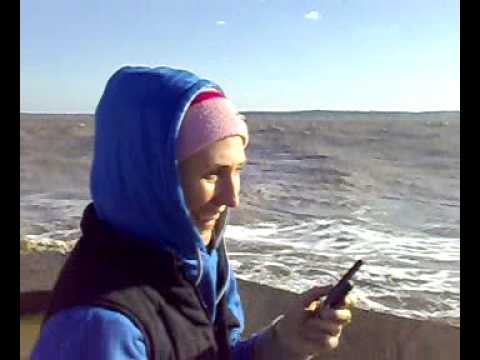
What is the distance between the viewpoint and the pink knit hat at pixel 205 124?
1268 millimetres

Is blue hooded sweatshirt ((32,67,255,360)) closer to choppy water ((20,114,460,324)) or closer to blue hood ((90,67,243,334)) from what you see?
blue hood ((90,67,243,334))

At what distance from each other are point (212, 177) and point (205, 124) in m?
0.09

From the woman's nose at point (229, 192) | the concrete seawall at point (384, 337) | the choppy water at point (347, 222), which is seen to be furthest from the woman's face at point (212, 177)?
the choppy water at point (347, 222)

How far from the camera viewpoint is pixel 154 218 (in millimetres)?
1254

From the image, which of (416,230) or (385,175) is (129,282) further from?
(385,175)

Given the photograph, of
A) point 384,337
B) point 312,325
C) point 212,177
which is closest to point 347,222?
point 384,337

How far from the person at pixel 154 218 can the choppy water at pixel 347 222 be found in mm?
3137

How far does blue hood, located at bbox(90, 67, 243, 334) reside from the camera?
1.24 metres

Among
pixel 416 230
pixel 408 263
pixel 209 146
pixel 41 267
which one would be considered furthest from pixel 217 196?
pixel 416 230

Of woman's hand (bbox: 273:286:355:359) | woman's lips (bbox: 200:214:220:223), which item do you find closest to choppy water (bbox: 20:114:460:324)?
woman's hand (bbox: 273:286:355:359)

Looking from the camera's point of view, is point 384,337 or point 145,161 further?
point 384,337

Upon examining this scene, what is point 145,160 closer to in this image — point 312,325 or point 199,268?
point 199,268

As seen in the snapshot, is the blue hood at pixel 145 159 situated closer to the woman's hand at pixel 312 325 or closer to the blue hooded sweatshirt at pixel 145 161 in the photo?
the blue hooded sweatshirt at pixel 145 161
